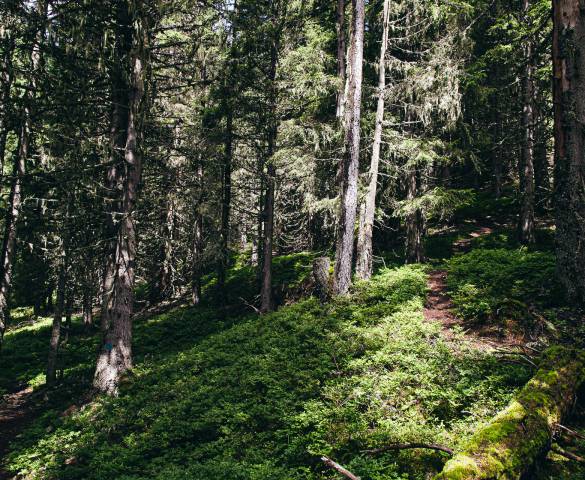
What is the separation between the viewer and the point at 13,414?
1170 centimetres

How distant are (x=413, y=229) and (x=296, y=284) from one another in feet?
18.4

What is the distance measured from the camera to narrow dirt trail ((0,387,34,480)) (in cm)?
990

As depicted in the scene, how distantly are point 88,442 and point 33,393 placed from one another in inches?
300

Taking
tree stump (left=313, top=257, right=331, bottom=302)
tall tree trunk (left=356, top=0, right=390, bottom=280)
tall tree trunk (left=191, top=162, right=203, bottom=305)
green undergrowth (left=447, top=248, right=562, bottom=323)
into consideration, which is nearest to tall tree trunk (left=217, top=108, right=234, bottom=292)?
tall tree trunk (left=191, top=162, right=203, bottom=305)

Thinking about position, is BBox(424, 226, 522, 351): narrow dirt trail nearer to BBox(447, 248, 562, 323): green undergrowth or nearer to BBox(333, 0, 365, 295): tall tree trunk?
BBox(447, 248, 562, 323): green undergrowth

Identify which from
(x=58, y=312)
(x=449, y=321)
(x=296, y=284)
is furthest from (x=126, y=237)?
(x=449, y=321)

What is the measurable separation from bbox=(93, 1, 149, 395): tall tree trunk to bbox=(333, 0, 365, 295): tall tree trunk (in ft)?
19.0

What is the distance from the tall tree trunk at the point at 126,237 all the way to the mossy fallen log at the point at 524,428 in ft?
29.3

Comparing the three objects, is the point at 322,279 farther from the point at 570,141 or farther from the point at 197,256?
the point at 197,256

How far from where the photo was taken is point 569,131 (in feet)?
24.4

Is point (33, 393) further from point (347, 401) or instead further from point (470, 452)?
point (470, 452)

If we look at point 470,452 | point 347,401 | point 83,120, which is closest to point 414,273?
point 347,401

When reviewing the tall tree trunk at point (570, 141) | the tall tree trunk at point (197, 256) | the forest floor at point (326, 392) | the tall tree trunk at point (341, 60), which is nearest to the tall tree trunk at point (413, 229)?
the forest floor at point (326, 392)

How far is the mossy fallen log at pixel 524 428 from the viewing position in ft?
11.5
